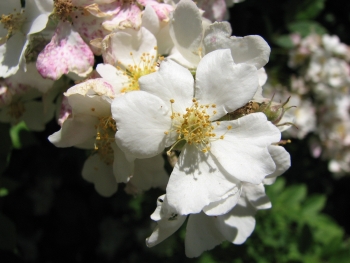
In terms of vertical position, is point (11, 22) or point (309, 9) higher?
point (11, 22)

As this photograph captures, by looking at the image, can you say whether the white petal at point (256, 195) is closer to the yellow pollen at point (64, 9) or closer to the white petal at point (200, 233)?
the white petal at point (200, 233)

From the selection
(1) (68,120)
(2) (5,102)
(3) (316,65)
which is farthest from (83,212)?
(3) (316,65)

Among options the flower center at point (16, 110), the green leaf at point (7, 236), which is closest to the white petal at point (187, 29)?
the flower center at point (16, 110)

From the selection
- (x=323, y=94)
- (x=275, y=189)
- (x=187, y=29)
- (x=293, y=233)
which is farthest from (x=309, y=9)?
(x=187, y=29)

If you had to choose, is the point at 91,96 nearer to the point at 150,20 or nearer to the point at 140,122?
the point at 140,122

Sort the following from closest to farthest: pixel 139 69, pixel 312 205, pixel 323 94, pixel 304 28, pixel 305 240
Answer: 1. pixel 139 69
2. pixel 305 240
3. pixel 312 205
4. pixel 304 28
5. pixel 323 94
